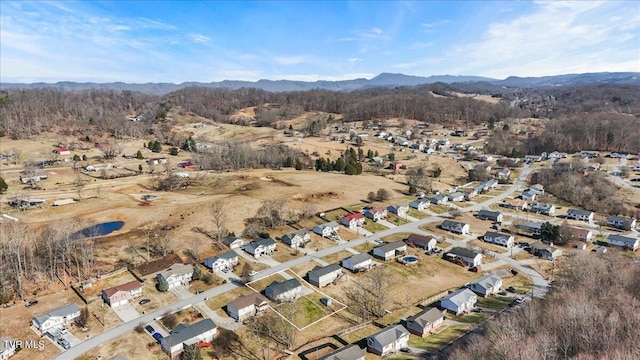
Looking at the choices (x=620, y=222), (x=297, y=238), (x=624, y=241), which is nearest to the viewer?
(x=297, y=238)

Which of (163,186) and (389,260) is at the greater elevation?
(163,186)

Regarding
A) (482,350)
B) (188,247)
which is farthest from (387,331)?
(188,247)

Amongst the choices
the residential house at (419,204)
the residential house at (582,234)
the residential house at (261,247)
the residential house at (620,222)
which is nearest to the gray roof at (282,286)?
the residential house at (261,247)

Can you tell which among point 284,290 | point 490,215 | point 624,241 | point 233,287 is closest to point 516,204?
point 490,215

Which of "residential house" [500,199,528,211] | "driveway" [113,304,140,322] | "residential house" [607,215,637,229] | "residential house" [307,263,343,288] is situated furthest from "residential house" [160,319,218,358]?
"residential house" [607,215,637,229]

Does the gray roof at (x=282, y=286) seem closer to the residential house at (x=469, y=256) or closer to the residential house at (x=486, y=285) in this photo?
the residential house at (x=486, y=285)

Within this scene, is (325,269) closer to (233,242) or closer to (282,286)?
(282,286)

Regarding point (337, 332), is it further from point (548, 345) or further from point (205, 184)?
point (205, 184)

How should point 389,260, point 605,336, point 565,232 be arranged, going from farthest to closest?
point 565,232
point 389,260
point 605,336
